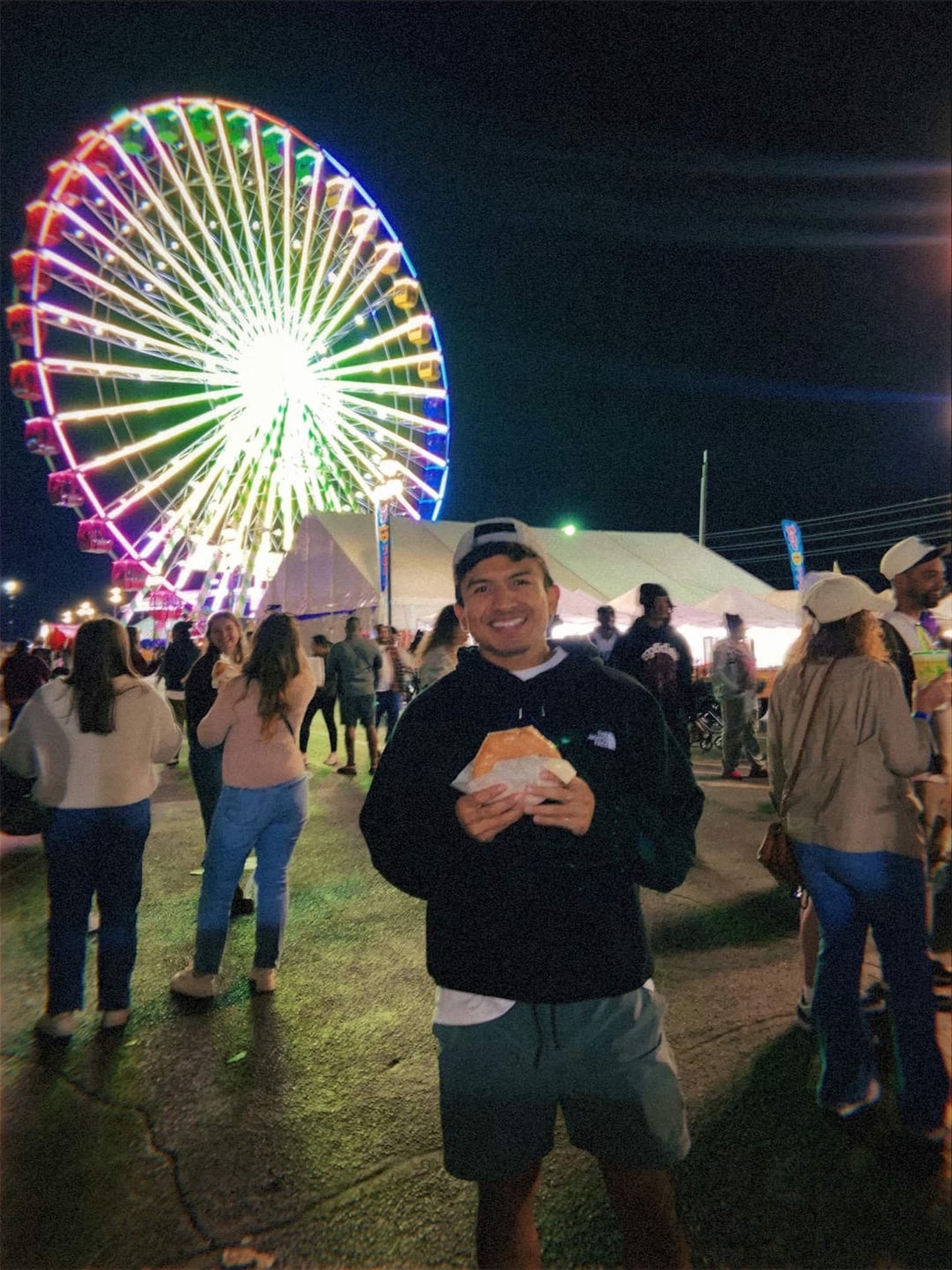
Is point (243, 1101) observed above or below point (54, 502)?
below

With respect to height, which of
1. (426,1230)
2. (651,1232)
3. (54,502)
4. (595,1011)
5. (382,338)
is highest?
(382,338)

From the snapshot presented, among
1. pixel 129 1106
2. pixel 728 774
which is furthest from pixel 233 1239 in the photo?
pixel 728 774

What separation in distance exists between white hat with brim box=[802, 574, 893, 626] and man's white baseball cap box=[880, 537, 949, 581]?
0.63 meters

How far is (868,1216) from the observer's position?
6.68 ft

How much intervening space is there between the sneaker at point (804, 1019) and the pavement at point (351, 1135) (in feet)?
0.16

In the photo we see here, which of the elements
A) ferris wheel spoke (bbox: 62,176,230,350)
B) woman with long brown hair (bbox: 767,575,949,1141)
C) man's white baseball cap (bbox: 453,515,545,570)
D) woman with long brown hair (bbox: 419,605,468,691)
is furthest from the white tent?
man's white baseball cap (bbox: 453,515,545,570)

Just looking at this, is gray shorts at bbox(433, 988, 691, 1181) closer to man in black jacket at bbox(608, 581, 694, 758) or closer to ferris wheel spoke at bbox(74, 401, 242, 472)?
man in black jacket at bbox(608, 581, 694, 758)

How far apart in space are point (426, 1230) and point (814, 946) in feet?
6.00

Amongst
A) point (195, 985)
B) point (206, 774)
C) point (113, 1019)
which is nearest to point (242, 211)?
point (206, 774)

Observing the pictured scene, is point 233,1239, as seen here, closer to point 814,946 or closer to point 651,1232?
point 651,1232

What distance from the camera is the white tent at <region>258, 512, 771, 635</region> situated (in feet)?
52.7

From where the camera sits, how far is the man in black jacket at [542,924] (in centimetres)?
146

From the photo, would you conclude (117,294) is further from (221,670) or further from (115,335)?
(221,670)

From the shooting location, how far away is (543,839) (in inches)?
59.7
